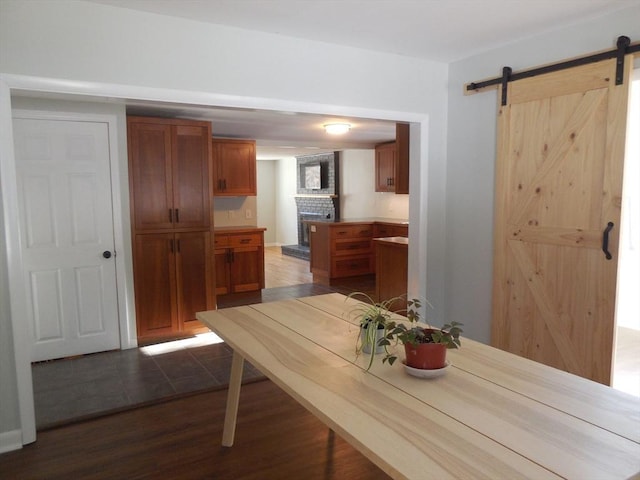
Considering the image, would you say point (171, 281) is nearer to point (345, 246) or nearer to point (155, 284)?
point (155, 284)

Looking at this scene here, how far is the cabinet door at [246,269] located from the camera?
604 centimetres

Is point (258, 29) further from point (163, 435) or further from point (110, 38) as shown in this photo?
point (163, 435)

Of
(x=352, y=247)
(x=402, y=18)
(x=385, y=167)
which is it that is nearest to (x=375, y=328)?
(x=402, y=18)

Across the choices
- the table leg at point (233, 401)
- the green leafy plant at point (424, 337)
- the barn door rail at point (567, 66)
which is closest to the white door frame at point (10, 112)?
the barn door rail at point (567, 66)

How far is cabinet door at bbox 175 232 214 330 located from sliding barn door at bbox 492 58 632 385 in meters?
2.70

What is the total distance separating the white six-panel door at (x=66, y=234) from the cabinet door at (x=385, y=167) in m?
4.44

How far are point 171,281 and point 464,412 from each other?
3614mm

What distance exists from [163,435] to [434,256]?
7.75 feet

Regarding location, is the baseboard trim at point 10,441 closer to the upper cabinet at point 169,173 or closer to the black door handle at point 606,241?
the upper cabinet at point 169,173

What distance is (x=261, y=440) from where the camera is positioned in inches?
102

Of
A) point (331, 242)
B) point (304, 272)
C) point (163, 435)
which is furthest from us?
point (304, 272)

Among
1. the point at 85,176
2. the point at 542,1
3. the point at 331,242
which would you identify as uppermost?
the point at 542,1

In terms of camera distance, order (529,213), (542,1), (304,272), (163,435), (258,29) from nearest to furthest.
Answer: (542,1), (163,435), (258,29), (529,213), (304,272)

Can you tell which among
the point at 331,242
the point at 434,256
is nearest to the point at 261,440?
the point at 434,256
